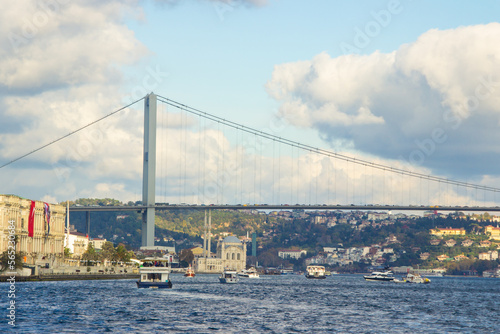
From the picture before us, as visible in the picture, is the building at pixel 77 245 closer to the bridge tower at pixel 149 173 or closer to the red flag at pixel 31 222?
the bridge tower at pixel 149 173

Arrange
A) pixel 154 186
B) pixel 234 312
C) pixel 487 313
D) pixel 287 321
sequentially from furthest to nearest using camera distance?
pixel 154 186, pixel 487 313, pixel 234 312, pixel 287 321

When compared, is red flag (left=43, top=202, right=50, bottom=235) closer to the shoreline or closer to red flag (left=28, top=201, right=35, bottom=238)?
red flag (left=28, top=201, right=35, bottom=238)

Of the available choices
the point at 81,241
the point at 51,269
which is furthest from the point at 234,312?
the point at 81,241

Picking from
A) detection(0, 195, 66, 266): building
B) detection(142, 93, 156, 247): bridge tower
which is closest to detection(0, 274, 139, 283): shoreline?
detection(0, 195, 66, 266): building

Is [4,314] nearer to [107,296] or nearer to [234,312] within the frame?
[234,312]

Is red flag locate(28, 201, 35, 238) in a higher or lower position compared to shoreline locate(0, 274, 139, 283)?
higher

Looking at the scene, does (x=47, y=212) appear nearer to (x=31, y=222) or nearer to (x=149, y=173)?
(x=31, y=222)
